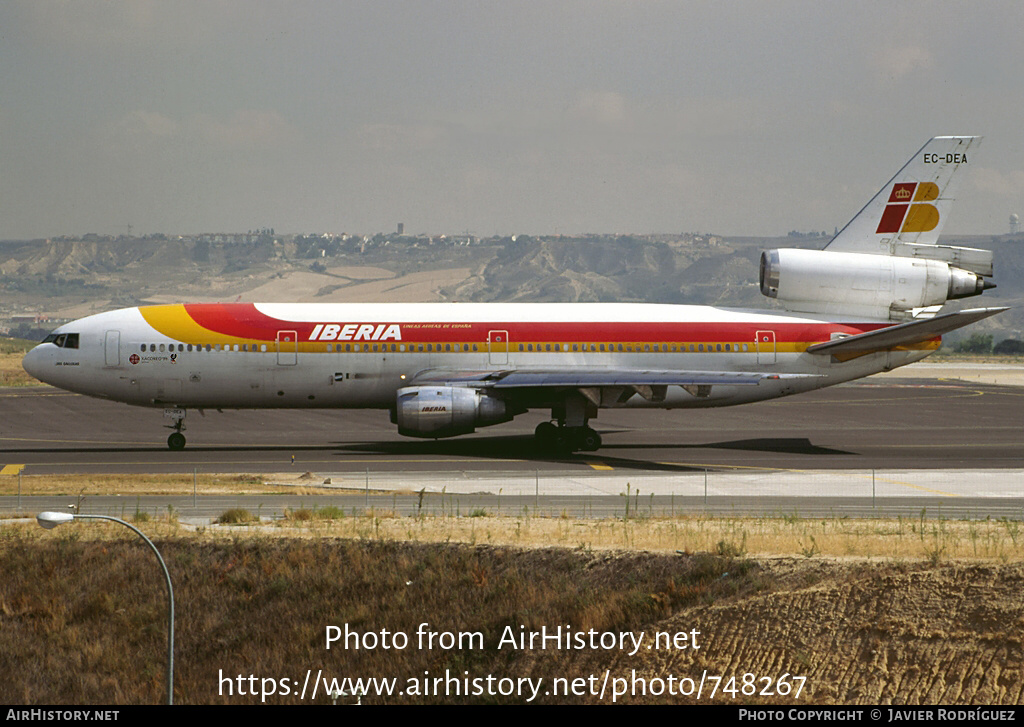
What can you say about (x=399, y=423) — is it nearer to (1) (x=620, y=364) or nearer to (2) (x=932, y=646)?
(1) (x=620, y=364)

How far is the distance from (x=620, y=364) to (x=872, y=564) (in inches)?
971

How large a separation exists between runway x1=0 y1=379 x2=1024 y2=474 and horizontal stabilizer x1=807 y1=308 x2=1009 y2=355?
4402 mm

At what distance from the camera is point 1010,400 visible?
75.0 meters

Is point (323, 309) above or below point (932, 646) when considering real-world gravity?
above

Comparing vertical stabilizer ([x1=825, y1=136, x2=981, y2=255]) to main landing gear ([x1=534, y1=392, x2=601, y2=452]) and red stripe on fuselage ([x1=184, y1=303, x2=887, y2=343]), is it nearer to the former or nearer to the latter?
red stripe on fuselage ([x1=184, y1=303, x2=887, y2=343])

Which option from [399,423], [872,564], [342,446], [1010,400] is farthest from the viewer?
[1010,400]

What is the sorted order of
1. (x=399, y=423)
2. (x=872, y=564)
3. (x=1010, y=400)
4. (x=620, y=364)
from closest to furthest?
(x=872, y=564) → (x=399, y=423) → (x=620, y=364) → (x=1010, y=400)

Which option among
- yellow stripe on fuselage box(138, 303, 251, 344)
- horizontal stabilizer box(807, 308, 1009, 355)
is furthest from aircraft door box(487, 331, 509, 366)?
horizontal stabilizer box(807, 308, 1009, 355)

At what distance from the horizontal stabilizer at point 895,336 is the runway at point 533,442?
4.40m

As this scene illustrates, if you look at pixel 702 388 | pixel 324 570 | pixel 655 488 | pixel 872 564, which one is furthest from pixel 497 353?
pixel 872 564

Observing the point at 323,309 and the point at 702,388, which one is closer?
the point at 702,388

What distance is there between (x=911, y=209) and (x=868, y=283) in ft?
12.9

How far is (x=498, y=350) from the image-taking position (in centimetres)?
4762
